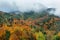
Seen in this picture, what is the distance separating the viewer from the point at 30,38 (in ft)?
225

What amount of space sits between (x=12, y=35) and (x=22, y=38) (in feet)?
8.76

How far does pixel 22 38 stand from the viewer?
6588 centimetres

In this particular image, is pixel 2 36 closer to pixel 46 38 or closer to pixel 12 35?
pixel 12 35

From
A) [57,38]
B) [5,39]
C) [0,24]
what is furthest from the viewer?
[0,24]

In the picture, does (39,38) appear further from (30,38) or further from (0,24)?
Result: (0,24)

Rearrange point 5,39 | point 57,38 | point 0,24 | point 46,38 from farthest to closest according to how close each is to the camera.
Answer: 1. point 0,24
2. point 46,38
3. point 57,38
4. point 5,39

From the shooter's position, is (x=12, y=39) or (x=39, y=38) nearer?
(x=12, y=39)

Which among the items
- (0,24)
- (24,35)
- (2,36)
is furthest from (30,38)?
(0,24)

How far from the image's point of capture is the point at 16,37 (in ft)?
220

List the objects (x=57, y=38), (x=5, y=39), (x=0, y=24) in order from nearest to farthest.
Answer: (x=5, y=39), (x=57, y=38), (x=0, y=24)

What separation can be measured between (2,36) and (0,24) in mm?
30001

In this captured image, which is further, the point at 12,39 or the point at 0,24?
the point at 0,24

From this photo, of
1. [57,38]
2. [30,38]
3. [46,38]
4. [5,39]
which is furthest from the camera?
[46,38]

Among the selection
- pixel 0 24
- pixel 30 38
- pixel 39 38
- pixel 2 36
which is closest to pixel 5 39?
pixel 2 36
